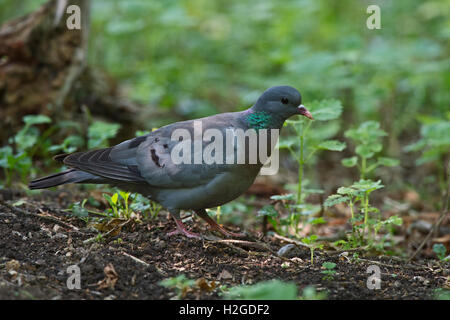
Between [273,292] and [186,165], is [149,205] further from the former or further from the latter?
[273,292]

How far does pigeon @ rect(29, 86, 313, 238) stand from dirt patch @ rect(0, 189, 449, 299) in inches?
11.1

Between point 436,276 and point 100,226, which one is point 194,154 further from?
point 436,276

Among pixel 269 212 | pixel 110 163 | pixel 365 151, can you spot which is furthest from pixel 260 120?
pixel 110 163

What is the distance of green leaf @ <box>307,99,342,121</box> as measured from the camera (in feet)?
15.3

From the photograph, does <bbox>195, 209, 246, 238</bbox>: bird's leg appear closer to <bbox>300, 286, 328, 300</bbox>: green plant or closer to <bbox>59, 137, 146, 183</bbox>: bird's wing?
<bbox>59, 137, 146, 183</bbox>: bird's wing

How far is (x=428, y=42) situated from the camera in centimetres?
880

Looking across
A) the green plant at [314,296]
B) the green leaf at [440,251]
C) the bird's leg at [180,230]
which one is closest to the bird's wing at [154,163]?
the bird's leg at [180,230]

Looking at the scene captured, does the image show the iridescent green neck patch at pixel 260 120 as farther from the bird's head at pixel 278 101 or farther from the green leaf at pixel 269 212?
the green leaf at pixel 269 212

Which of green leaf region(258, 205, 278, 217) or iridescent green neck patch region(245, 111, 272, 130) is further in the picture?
green leaf region(258, 205, 278, 217)

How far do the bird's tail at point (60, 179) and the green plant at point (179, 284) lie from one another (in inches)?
56.2

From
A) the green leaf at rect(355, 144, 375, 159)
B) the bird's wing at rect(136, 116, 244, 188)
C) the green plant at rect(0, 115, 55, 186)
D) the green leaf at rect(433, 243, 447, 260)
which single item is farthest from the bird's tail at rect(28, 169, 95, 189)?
the green leaf at rect(433, 243, 447, 260)

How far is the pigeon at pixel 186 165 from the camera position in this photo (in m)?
4.26

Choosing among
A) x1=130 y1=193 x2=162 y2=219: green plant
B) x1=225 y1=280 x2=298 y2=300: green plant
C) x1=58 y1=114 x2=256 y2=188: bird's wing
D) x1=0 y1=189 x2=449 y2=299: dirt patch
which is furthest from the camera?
x1=130 y1=193 x2=162 y2=219: green plant

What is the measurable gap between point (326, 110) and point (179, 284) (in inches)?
83.3
